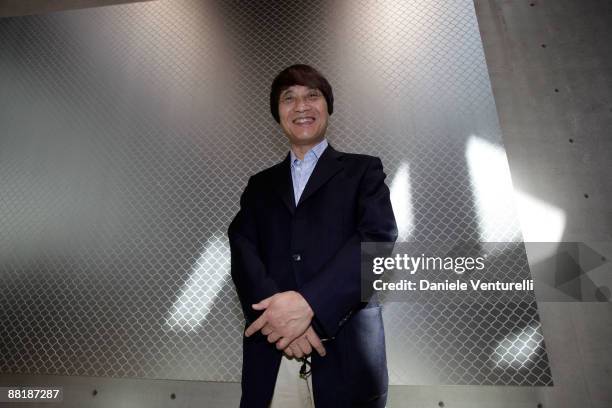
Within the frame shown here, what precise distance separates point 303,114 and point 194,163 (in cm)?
143

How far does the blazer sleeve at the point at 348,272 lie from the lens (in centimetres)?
88

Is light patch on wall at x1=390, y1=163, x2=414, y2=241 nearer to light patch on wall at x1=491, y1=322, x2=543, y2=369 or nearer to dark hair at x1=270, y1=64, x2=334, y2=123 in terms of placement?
light patch on wall at x1=491, y1=322, x2=543, y2=369

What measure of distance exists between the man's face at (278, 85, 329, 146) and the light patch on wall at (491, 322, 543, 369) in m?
1.40

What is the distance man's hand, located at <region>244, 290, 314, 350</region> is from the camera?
0.87 metres

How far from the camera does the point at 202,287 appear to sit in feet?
6.88

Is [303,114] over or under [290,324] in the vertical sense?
over

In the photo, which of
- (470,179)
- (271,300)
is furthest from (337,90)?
(271,300)

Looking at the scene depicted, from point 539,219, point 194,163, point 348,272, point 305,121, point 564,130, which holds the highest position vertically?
point 194,163

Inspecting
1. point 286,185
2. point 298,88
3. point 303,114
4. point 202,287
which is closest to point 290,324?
point 286,185

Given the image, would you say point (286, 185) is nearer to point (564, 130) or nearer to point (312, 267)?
point (312, 267)

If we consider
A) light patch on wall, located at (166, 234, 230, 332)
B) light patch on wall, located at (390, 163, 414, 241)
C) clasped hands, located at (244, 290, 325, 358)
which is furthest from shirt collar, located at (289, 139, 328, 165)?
light patch on wall, located at (166, 234, 230, 332)

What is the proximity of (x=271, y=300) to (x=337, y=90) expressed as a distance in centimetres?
189

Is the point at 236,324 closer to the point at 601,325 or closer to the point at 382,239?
the point at 382,239

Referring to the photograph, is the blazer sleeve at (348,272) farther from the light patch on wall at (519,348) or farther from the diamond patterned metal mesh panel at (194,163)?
the light patch on wall at (519,348)
